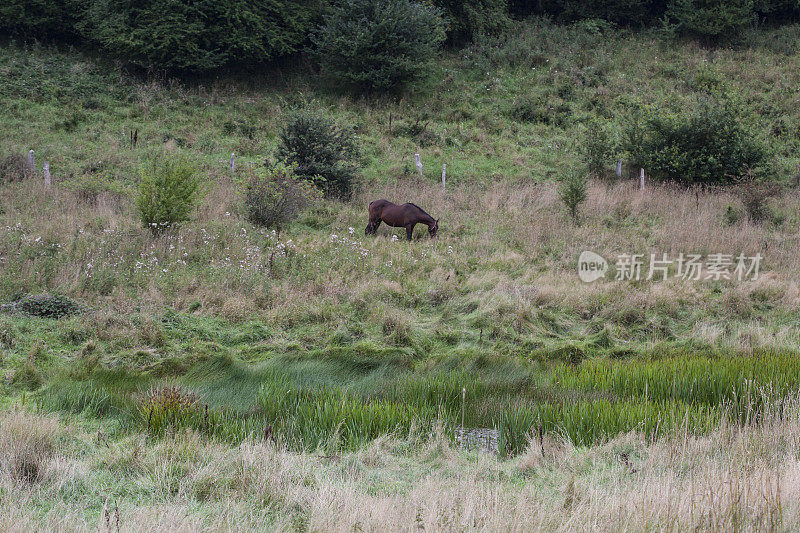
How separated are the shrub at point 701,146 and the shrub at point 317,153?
31.4 feet

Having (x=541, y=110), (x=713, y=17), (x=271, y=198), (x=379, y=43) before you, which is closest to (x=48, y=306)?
(x=271, y=198)

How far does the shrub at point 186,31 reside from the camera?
2492 cm

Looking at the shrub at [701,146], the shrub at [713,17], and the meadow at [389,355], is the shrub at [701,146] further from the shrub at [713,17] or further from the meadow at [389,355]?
the shrub at [713,17]

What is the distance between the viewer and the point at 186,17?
2561 centimetres

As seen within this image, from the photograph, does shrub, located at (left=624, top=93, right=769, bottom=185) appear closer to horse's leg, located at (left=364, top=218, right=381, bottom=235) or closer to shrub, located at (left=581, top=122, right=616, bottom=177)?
shrub, located at (left=581, top=122, right=616, bottom=177)

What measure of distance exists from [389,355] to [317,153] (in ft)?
31.5

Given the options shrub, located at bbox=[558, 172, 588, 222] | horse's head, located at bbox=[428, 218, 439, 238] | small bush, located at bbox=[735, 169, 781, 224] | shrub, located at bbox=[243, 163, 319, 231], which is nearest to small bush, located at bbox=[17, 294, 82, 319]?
shrub, located at bbox=[243, 163, 319, 231]

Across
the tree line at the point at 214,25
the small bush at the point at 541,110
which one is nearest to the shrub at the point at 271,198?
the tree line at the point at 214,25

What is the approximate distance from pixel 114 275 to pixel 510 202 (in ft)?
32.6

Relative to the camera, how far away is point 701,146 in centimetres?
1830

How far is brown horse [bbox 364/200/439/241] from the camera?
42.5 ft

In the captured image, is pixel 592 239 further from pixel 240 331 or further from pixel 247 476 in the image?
pixel 247 476

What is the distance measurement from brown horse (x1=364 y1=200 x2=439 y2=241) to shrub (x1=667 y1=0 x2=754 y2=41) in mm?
25984

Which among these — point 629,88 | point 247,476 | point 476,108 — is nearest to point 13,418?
point 247,476
